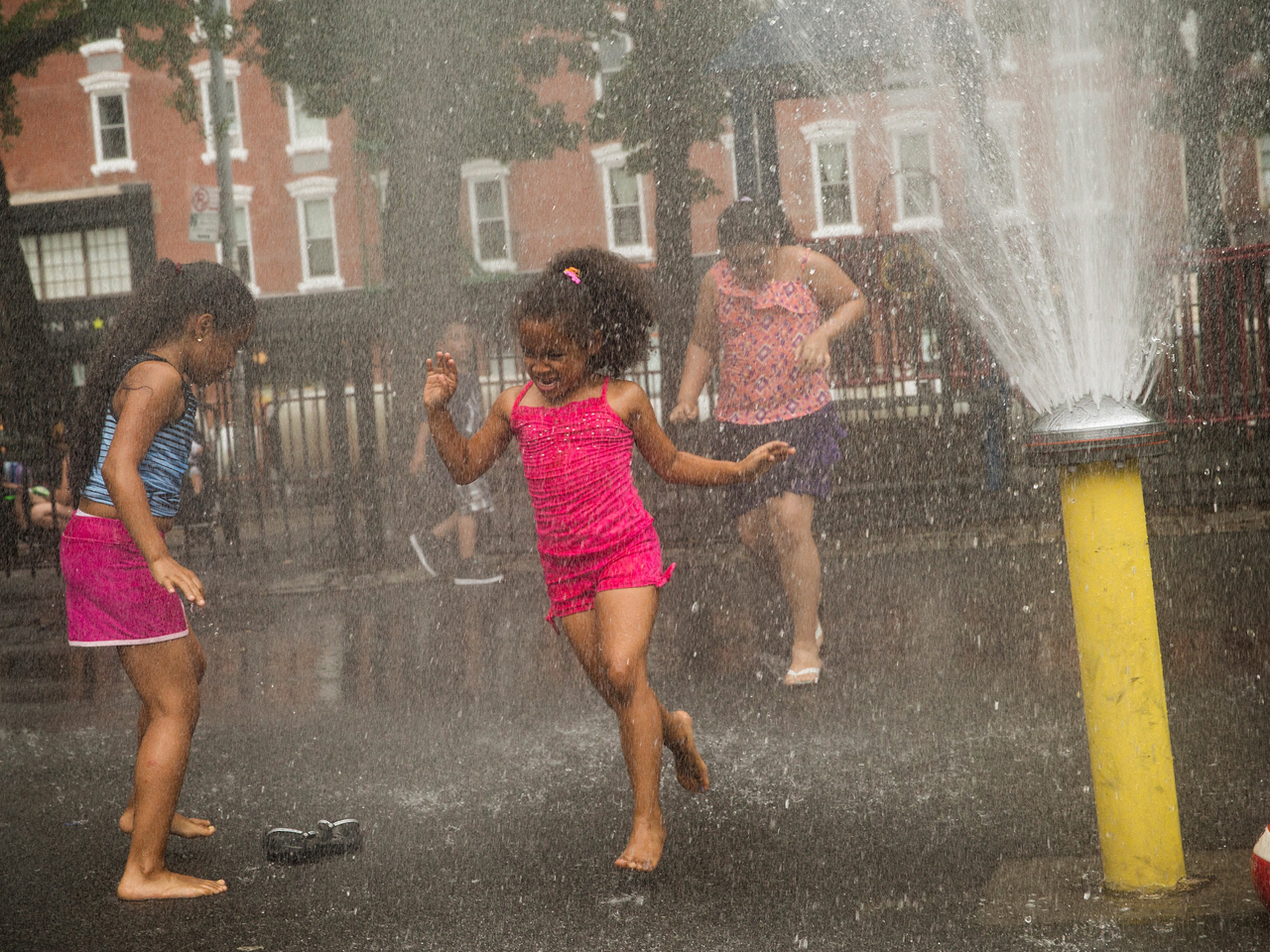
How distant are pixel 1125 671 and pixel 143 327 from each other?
2.62 m

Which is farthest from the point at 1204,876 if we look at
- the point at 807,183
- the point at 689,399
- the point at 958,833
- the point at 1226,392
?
the point at 807,183

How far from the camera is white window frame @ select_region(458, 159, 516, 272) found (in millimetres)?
30141

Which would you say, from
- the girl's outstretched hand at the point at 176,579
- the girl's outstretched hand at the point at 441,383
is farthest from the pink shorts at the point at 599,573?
the girl's outstretched hand at the point at 176,579

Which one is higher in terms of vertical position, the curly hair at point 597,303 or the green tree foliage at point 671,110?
the green tree foliage at point 671,110

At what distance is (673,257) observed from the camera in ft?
36.9

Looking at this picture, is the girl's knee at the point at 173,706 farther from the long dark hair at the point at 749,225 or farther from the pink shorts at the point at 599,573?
the long dark hair at the point at 749,225

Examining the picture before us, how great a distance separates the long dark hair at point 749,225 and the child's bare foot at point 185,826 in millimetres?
Result: 2836

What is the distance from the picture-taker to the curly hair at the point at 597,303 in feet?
12.2

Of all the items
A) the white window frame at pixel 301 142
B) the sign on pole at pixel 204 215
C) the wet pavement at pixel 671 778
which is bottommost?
the wet pavement at pixel 671 778

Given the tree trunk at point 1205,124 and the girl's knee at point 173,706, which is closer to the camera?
the girl's knee at point 173,706

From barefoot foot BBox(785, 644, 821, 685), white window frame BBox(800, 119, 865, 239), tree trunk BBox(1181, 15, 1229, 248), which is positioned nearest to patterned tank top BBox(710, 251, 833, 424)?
barefoot foot BBox(785, 644, 821, 685)

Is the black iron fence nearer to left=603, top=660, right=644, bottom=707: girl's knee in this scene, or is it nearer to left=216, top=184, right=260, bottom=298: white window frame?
left=603, top=660, right=644, bottom=707: girl's knee

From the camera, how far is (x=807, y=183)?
29.6 metres

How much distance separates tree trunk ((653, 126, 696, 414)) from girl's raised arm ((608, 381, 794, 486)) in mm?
5722
